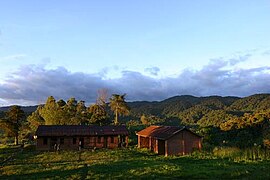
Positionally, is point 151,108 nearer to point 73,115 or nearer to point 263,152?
point 73,115

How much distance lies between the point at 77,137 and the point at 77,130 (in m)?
1.03

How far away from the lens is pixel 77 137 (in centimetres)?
4569

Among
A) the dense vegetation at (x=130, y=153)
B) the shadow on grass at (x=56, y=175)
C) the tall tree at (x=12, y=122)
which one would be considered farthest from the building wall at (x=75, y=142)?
the shadow on grass at (x=56, y=175)

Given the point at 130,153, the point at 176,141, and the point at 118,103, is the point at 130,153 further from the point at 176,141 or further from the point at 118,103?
the point at 118,103

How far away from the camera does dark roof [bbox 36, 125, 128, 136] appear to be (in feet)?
145

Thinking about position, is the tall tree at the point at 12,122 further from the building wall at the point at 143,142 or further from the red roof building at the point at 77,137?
the building wall at the point at 143,142

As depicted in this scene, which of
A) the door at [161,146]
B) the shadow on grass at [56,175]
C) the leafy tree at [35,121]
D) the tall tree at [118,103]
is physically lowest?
the shadow on grass at [56,175]

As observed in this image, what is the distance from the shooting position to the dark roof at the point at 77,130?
44.3 meters

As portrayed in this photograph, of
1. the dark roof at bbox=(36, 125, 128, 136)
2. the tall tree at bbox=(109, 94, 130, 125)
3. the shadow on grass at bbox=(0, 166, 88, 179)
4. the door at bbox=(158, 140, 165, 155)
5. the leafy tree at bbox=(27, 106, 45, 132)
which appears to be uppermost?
the tall tree at bbox=(109, 94, 130, 125)

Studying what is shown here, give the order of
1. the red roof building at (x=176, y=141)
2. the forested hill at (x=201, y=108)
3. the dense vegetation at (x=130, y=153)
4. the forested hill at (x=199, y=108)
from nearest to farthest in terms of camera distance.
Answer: the dense vegetation at (x=130, y=153)
the red roof building at (x=176, y=141)
the forested hill at (x=201, y=108)
the forested hill at (x=199, y=108)

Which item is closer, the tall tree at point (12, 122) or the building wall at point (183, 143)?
the building wall at point (183, 143)

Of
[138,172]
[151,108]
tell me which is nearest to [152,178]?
[138,172]

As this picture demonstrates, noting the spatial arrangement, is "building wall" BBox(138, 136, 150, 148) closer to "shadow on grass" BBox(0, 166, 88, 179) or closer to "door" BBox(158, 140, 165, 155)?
"door" BBox(158, 140, 165, 155)

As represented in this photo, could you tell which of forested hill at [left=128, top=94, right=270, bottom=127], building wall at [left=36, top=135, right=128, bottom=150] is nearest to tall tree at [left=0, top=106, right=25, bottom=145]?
building wall at [left=36, top=135, right=128, bottom=150]
